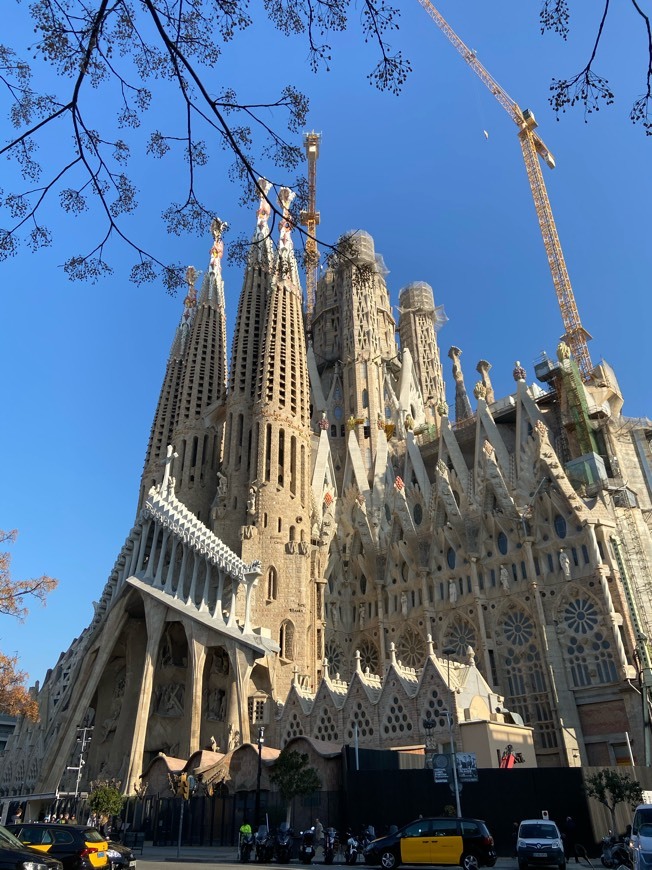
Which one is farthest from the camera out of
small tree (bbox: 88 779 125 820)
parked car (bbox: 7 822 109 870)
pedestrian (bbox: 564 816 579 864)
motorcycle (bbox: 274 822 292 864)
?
small tree (bbox: 88 779 125 820)

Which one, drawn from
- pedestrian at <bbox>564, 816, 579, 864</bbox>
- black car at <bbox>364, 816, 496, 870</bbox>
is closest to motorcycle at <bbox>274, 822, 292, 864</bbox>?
black car at <bbox>364, 816, 496, 870</bbox>

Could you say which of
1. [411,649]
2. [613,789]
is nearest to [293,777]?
[613,789]

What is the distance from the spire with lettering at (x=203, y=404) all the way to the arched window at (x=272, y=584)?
8325 mm

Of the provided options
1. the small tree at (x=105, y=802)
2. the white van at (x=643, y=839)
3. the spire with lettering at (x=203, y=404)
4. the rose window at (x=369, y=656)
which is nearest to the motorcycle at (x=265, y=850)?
the small tree at (x=105, y=802)

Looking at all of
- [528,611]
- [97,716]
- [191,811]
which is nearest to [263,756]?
[191,811]

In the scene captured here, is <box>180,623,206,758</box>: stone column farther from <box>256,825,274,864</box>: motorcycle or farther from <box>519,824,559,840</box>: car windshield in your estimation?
<box>519,824,559,840</box>: car windshield

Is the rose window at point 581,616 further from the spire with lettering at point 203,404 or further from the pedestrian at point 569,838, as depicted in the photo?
the spire with lettering at point 203,404

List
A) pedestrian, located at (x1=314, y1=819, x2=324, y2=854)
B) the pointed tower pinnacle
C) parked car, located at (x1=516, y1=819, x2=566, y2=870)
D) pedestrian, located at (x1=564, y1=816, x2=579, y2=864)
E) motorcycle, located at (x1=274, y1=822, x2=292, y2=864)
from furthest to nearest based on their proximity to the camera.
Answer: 1. the pointed tower pinnacle
2. pedestrian, located at (x1=314, y1=819, x2=324, y2=854)
3. pedestrian, located at (x1=564, y1=816, x2=579, y2=864)
4. motorcycle, located at (x1=274, y1=822, x2=292, y2=864)
5. parked car, located at (x1=516, y1=819, x2=566, y2=870)

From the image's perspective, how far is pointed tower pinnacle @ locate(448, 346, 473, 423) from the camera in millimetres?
57503

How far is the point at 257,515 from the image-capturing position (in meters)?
33.8

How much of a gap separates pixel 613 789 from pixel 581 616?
44.6ft

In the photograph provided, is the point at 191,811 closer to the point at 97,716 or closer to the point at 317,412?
the point at 97,716

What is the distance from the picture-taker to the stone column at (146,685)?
27.8 metres

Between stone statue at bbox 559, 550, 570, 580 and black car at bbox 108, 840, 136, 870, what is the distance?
22.0 meters
